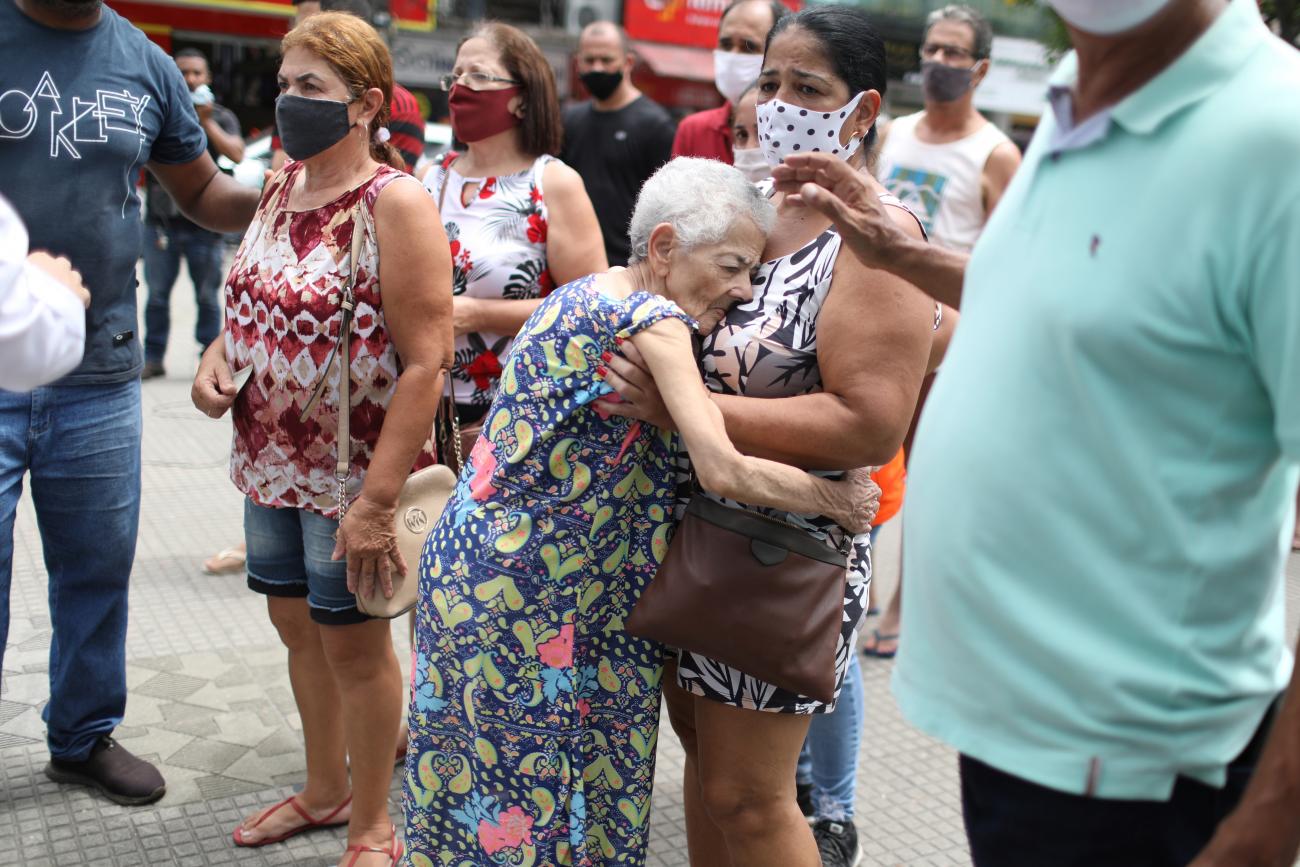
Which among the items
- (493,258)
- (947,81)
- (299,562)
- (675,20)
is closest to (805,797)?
(299,562)

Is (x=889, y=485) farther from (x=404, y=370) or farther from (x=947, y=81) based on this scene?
(x=947, y=81)

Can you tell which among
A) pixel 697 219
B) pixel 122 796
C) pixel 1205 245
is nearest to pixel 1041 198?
pixel 1205 245

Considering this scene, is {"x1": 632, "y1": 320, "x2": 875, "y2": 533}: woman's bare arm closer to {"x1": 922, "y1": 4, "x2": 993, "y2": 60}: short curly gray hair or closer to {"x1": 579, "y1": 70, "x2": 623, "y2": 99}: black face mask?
{"x1": 922, "y1": 4, "x2": 993, "y2": 60}: short curly gray hair

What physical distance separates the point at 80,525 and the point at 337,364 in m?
0.97

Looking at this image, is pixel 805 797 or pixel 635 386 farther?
pixel 805 797

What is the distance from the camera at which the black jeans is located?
1411mm

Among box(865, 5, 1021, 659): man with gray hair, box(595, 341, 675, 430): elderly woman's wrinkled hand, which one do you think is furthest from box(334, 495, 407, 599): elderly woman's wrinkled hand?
box(865, 5, 1021, 659): man with gray hair

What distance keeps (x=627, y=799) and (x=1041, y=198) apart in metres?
1.48

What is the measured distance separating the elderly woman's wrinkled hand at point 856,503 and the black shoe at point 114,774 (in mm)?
2080

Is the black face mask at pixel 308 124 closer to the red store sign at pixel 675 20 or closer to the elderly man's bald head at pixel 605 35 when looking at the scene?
the elderly man's bald head at pixel 605 35

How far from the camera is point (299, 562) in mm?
2900

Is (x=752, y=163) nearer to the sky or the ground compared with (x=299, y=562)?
nearer to the sky

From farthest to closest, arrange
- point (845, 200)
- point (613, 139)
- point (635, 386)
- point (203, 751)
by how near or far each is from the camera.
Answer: point (613, 139) < point (203, 751) < point (635, 386) < point (845, 200)

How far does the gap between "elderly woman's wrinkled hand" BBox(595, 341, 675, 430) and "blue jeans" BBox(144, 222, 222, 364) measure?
6.51 metres
